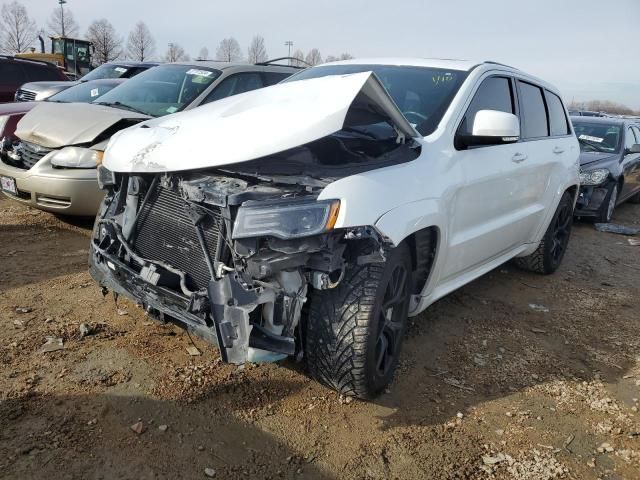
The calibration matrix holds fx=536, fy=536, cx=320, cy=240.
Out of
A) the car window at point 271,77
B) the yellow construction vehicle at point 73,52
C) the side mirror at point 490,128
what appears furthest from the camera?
Result: the yellow construction vehicle at point 73,52

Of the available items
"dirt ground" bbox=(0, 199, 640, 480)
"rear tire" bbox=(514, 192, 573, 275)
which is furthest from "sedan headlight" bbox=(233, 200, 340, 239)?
"rear tire" bbox=(514, 192, 573, 275)

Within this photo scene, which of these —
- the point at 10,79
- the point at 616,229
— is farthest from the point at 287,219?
the point at 10,79

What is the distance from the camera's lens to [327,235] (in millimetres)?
2361

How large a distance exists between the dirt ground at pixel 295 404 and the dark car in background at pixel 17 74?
315 inches

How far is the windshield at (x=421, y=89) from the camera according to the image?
10.8 feet

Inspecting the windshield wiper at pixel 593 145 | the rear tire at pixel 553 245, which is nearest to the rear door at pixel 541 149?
the rear tire at pixel 553 245

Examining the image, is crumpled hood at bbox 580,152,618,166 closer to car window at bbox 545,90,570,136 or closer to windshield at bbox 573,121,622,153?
windshield at bbox 573,121,622,153

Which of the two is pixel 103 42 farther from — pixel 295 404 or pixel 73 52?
pixel 295 404

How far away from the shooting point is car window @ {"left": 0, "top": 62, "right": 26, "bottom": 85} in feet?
34.9

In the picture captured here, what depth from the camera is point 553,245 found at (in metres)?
5.27

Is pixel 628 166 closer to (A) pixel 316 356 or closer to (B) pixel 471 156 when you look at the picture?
(B) pixel 471 156

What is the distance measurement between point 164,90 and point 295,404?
4212mm

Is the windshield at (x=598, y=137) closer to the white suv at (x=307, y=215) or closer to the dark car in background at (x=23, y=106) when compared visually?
the white suv at (x=307, y=215)

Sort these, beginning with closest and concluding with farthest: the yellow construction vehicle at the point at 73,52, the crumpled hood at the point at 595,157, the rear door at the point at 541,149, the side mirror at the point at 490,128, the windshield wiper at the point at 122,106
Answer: the side mirror at the point at 490,128 < the rear door at the point at 541,149 < the windshield wiper at the point at 122,106 < the crumpled hood at the point at 595,157 < the yellow construction vehicle at the point at 73,52
